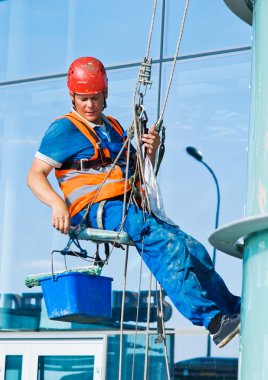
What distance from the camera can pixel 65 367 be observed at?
38.4ft

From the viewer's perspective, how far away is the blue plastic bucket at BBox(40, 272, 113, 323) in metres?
5.74

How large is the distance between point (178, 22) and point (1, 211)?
2890 millimetres

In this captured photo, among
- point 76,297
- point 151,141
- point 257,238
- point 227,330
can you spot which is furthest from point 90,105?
point 257,238

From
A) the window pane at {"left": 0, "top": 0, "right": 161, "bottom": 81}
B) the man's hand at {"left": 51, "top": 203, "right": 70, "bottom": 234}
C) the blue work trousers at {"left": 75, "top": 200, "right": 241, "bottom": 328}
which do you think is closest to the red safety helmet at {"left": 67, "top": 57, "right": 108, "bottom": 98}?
the blue work trousers at {"left": 75, "top": 200, "right": 241, "bottom": 328}

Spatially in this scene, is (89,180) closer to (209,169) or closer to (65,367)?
(209,169)

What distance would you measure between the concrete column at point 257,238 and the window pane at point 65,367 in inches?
283

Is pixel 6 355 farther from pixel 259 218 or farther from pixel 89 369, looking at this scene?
pixel 259 218

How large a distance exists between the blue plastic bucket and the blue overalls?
0.32 metres

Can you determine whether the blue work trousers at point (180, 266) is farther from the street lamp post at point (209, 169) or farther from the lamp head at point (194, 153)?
the lamp head at point (194, 153)

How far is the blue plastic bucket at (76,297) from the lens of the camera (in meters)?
5.74

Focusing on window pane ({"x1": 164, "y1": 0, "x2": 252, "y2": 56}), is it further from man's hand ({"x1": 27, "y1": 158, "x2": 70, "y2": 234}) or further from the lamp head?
man's hand ({"x1": 27, "y1": 158, "x2": 70, "y2": 234})

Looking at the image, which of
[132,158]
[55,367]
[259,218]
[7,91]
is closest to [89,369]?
[55,367]

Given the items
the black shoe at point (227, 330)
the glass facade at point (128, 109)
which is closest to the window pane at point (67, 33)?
the glass facade at point (128, 109)

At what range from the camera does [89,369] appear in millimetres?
11492
